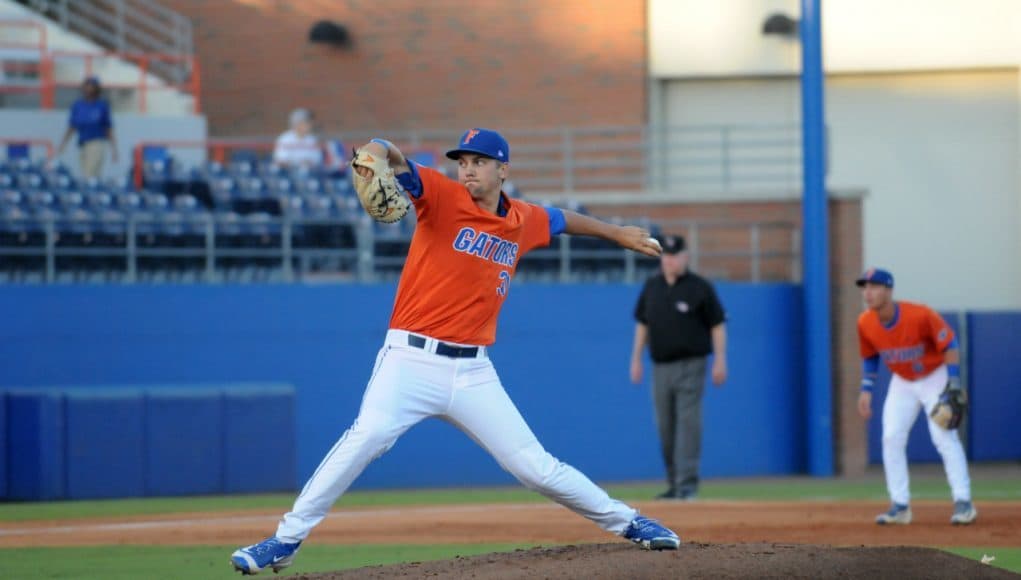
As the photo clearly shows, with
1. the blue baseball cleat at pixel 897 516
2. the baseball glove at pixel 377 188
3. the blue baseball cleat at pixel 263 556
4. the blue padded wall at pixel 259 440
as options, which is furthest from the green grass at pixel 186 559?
the blue padded wall at pixel 259 440

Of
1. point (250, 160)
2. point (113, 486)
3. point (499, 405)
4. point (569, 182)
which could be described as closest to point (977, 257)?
point (569, 182)

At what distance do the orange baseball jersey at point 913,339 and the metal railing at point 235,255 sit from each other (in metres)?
6.75

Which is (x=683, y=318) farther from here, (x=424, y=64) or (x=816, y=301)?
(x=424, y=64)

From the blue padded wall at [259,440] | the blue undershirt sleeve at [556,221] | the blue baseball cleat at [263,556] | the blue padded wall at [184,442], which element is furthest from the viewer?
the blue padded wall at [259,440]

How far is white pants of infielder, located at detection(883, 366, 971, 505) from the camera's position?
10.8 metres

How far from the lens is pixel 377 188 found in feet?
20.5

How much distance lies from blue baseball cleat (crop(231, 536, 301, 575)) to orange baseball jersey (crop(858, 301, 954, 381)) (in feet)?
18.7

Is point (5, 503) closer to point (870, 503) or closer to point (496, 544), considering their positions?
point (496, 544)

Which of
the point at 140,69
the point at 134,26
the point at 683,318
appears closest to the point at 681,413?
the point at 683,318

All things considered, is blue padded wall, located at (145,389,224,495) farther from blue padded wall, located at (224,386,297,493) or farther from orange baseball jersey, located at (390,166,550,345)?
orange baseball jersey, located at (390,166,550,345)

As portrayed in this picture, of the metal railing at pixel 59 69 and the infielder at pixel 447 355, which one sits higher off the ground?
the metal railing at pixel 59 69

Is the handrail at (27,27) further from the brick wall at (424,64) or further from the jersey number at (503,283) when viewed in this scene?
the jersey number at (503,283)

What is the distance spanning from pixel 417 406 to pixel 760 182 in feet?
55.7

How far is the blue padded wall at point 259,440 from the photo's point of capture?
1446 centimetres
